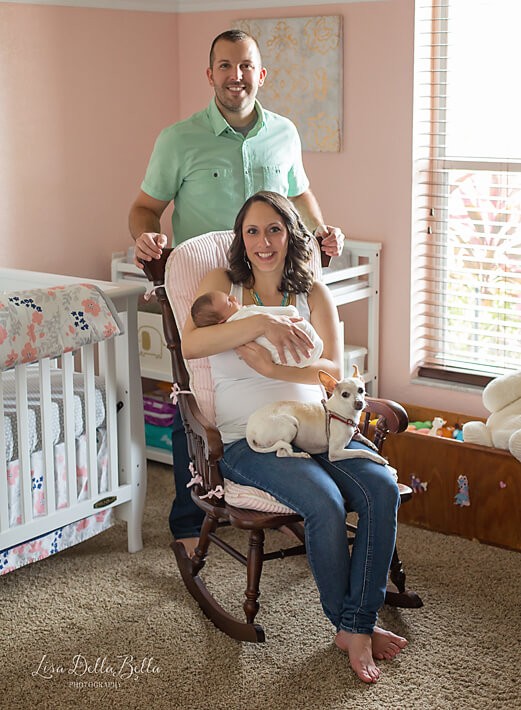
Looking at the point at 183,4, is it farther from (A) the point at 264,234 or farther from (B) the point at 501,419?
(B) the point at 501,419

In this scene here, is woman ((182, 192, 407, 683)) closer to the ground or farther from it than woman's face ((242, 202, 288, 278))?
closer to the ground

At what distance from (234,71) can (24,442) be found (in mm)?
1131

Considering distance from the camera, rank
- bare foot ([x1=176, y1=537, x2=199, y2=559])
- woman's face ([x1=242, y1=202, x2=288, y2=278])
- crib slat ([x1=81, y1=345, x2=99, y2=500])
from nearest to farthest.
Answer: woman's face ([x1=242, y1=202, x2=288, y2=278]) → crib slat ([x1=81, y1=345, x2=99, y2=500]) → bare foot ([x1=176, y1=537, x2=199, y2=559])

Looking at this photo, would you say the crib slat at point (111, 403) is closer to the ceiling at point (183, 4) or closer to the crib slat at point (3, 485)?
the crib slat at point (3, 485)

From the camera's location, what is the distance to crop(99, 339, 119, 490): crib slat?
8.77 feet

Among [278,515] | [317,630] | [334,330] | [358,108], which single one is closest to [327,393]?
[334,330]

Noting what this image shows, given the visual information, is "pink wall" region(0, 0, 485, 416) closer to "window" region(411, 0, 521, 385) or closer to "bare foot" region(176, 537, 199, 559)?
"window" region(411, 0, 521, 385)

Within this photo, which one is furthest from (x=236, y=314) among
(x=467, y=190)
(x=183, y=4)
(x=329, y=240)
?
(x=183, y=4)

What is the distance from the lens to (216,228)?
2.71 meters

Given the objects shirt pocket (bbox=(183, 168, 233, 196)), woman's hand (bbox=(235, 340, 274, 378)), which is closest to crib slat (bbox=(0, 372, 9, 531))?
woman's hand (bbox=(235, 340, 274, 378))

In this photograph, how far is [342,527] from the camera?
7.04 ft

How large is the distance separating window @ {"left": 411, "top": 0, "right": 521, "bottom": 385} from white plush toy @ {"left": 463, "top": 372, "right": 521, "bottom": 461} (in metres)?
0.42

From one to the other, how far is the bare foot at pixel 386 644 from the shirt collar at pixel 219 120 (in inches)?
54.7

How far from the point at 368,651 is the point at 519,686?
340 mm
